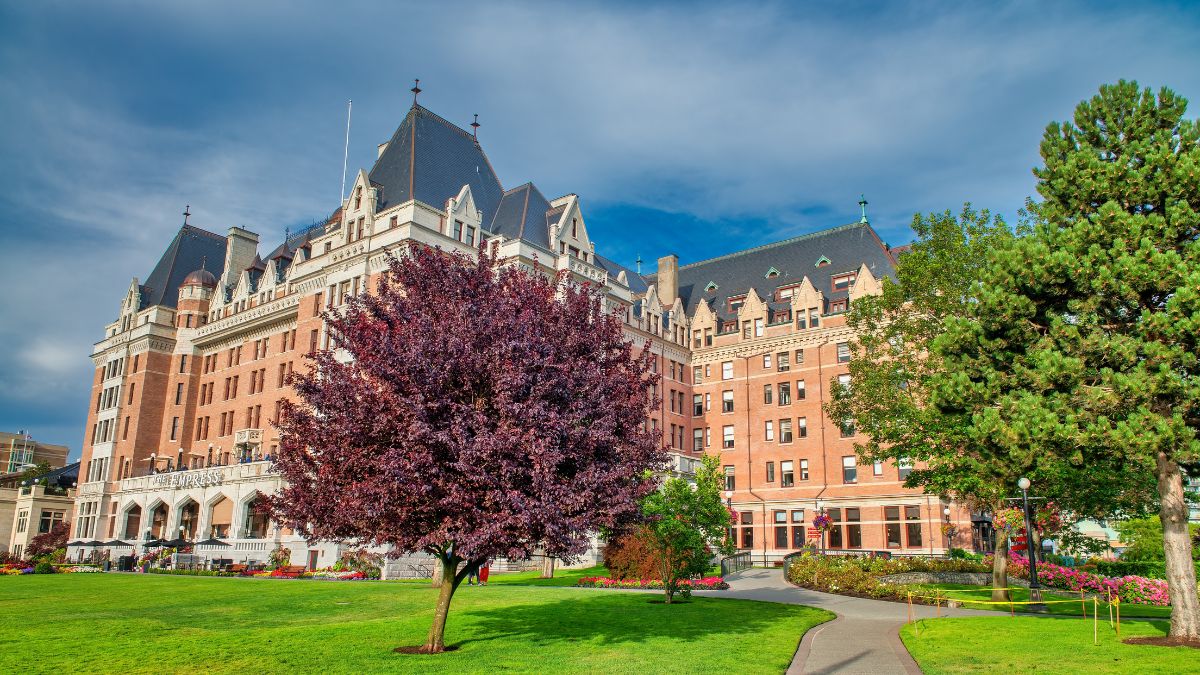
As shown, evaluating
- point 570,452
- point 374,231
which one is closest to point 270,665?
point 570,452

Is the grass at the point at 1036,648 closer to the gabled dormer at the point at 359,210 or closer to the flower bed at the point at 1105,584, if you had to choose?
the flower bed at the point at 1105,584

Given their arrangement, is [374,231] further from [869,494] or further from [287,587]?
[869,494]

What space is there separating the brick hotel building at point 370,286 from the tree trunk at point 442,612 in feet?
103

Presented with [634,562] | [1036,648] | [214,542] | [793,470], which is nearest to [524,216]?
[634,562]

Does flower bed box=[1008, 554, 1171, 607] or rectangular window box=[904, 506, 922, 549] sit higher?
rectangular window box=[904, 506, 922, 549]

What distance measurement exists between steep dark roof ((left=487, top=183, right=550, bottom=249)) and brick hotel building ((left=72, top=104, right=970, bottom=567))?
0.51 ft

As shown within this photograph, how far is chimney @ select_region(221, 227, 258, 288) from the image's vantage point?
69562mm

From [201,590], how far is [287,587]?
9.20 feet

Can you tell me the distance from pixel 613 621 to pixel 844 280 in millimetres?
47072

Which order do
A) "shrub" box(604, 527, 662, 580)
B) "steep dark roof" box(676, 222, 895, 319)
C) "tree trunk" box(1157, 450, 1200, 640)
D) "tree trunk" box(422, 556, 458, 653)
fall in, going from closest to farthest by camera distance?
"tree trunk" box(422, 556, 458, 653) < "tree trunk" box(1157, 450, 1200, 640) < "shrub" box(604, 527, 662, 580) < "steep dark roof" box(676, 222, 895, 319)

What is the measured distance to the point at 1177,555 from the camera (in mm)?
16703

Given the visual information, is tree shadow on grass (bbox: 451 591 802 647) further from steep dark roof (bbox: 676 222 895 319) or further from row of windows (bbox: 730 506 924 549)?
steep dark roof (bbox: 676 222 895 319)

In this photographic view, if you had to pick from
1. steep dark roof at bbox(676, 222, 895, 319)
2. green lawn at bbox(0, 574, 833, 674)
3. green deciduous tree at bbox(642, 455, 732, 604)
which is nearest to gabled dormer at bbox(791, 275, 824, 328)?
steep dark roof at bbox(676, 222, 895, 319)

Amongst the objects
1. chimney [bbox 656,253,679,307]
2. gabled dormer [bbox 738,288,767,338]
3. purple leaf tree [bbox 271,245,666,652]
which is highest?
chimney [bbox 656,253,679,307]
